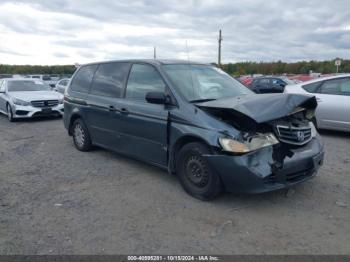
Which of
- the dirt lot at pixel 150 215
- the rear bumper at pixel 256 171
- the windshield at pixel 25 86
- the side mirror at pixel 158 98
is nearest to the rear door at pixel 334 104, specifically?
the dirt lot at pixel 150 215

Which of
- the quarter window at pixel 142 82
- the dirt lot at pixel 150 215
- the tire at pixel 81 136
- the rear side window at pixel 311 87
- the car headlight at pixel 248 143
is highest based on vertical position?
the quarter window at pixel 142 82

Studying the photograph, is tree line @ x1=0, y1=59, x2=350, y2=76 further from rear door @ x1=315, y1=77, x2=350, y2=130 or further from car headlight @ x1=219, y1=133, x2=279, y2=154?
car headlight @ x1=219, y1=133, x2=279, y2=154

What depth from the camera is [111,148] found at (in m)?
6.27

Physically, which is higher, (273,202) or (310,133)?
(310,133)

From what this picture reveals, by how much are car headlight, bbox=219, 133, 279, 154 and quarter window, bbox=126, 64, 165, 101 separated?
1.40 meters

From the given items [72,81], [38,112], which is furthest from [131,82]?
[38,112]

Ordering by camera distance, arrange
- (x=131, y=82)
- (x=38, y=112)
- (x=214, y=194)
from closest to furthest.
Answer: (x=214, y=194)
(x=131, y=82)
(x=38, y=112)

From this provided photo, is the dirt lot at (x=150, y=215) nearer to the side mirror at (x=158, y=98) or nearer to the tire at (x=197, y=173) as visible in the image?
the tire at (x=197, y=173)

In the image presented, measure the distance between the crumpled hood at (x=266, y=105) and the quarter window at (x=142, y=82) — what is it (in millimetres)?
877

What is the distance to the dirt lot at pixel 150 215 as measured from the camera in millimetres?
3457

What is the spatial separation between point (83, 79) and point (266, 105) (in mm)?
4095

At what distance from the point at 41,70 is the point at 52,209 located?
6794cm

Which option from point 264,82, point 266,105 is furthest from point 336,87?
point 264,82

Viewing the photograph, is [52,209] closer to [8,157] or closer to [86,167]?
[86,167]
